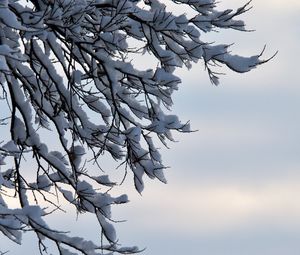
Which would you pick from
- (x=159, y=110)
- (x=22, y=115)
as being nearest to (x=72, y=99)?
(x=22, y=115)

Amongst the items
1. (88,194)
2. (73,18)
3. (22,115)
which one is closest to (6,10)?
(73,18)

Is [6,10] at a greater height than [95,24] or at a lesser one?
lesser

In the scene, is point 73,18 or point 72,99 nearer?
point 73,18

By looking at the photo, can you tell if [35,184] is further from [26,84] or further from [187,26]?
[187,26]

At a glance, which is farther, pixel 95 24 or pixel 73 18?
pixel 95 24

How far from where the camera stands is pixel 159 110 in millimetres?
7965

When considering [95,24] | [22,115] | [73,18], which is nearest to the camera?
[73,18]

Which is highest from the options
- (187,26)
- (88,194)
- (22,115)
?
(187,26)

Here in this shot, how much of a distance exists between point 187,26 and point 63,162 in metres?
1.68

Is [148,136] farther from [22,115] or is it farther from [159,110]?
[22,115]

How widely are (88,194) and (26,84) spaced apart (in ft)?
3.73

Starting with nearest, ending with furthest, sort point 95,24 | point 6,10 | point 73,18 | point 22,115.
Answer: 1. point 6,10
2. point 73,18
3. point 22,115
4. point 95,24

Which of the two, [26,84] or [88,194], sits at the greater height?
[26,84]

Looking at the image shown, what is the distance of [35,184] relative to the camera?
764 cm
